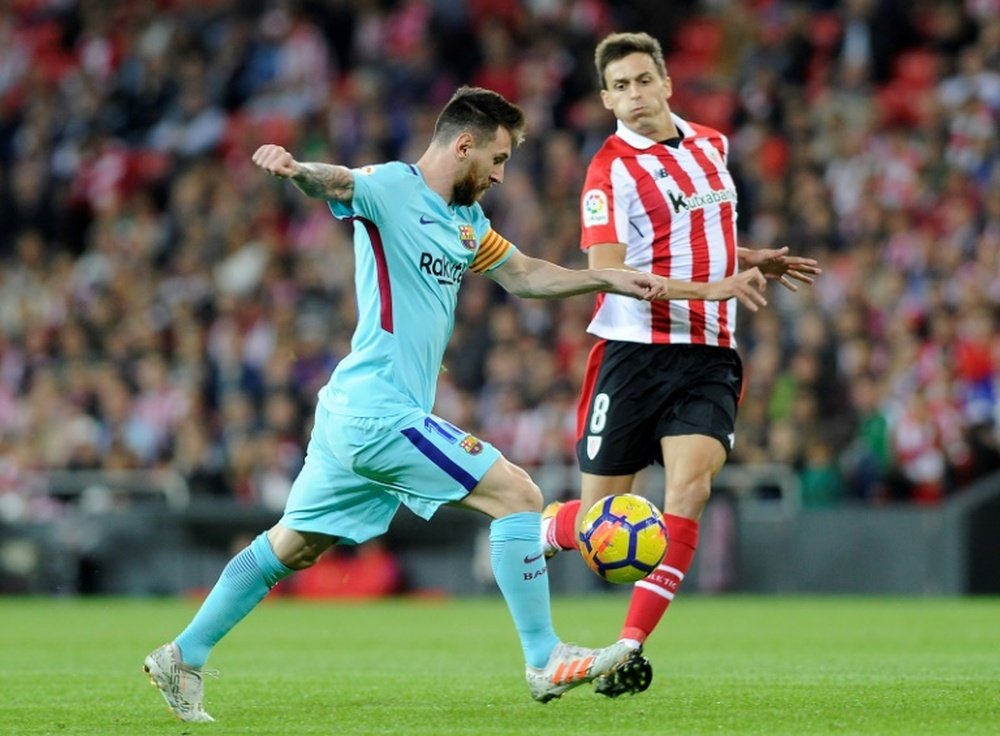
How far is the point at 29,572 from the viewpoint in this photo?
60.2ft

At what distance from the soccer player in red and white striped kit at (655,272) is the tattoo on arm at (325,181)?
173cm

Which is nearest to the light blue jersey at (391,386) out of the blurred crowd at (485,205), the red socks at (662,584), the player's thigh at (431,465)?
the player's thigh at (431,465)

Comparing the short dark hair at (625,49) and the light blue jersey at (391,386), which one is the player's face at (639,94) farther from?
the light blue jersey at (391,386)

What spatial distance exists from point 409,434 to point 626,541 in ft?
3.35

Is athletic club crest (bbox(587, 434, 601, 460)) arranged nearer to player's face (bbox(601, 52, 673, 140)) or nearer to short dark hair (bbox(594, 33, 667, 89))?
player's face (bbox(601, 52, 673, 140))

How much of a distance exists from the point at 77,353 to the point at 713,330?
1338 cm

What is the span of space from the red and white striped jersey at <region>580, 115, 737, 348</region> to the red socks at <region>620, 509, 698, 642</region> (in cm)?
82

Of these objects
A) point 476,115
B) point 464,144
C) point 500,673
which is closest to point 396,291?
point 464,144

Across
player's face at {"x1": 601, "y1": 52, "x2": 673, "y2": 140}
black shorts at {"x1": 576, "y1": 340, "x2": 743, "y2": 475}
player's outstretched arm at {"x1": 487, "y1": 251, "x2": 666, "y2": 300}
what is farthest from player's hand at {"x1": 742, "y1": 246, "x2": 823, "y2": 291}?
player's outstretched arm at {"x1": 487, "y1": 251, "x2": 666, "y2": 300}

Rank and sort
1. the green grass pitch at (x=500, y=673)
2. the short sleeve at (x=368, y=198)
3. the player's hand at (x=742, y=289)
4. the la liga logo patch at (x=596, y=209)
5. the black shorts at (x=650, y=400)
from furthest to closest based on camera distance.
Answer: the la liga logo patch at (x=596, y=209), the black shorts at (x=650, y=400), the player's hand at (x=742, y=289), the short sleeve at (x=368, y=198), the green grass pitch at (x=500, y=673)

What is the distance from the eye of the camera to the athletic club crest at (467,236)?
690 cm

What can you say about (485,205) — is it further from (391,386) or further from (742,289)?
(391,386)

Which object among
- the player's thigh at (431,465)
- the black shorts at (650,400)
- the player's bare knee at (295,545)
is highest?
the black shorts at (650,400)

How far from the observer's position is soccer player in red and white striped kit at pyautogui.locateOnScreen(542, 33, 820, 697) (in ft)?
26.2
